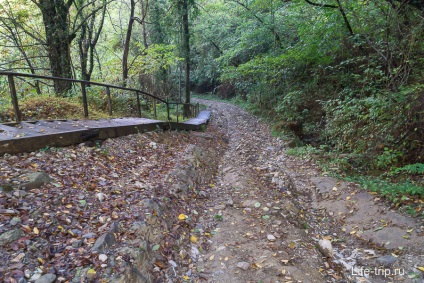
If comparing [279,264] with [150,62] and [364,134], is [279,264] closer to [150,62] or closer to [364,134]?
[364,134]

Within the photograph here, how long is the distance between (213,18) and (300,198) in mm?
23374

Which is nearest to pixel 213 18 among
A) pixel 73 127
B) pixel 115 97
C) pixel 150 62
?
pixel 150 62

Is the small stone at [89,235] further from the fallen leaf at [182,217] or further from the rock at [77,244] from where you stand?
the fallen leaf at [182,217]

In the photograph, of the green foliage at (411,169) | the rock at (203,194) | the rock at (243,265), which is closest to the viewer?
the rock at (243,265)

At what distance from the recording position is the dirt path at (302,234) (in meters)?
3.20

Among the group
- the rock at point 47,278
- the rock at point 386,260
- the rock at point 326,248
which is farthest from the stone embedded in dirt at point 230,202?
the rock at point 47,278

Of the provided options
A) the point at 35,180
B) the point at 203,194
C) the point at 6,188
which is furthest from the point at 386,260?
the point at 6,188

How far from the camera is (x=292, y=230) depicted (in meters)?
4.04

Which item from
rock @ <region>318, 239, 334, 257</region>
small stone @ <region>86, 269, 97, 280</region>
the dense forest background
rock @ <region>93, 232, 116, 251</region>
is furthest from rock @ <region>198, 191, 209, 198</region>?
the dense forest background

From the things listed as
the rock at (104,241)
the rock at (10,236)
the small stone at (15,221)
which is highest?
the small stone at (15,221)

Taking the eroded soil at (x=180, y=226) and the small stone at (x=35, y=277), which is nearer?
the small stone at (x=35, y=277)

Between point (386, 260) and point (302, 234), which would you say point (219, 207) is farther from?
point (386, 260)

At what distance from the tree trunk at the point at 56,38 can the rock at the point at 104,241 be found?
7.69 m

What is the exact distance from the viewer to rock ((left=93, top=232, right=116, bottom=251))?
274 centimetres
